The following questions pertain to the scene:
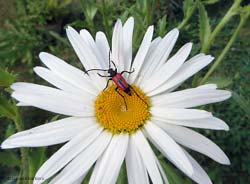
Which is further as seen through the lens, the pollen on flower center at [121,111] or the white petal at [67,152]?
the pollen on flower center at [121,111]

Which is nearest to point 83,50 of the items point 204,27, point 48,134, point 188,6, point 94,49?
point 94,49

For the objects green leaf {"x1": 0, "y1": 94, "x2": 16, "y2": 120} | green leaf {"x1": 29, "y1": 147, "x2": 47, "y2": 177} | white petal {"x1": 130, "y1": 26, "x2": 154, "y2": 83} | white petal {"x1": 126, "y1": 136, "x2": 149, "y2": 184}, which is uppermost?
green leaf {"x1": 0, "y1": 94, "x2": 16, "y2": 120}

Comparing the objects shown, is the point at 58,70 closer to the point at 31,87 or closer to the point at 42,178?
the point at 31,87

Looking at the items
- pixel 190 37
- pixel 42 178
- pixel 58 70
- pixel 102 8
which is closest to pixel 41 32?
pixel 190 37

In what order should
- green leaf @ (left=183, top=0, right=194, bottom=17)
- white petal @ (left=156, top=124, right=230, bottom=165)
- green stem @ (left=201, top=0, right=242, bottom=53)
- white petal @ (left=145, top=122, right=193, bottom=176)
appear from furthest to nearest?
1. green leaf @ (left=183, top=0, right=194, bottom=17)
2. green stem @ (left=201, top=0, right=242, bottom=53)
3. white petal @ (left=156, top=124, right=230, bottom=165)
4. white petal @ (left=145, top=122, right=193, bottom=176)

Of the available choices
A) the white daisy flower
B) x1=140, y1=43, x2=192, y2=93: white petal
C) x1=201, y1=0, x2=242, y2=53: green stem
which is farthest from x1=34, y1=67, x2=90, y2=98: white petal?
x1=201, y1=0, x2=242, y2=53: green stem

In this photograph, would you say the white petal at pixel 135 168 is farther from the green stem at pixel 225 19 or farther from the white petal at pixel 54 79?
the green stem at pixel 225 19

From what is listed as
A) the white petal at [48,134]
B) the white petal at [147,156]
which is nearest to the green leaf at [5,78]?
the white petal at [48,134]

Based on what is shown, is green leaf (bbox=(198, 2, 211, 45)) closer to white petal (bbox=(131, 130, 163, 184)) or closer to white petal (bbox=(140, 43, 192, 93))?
Result: white petal (bbox=(140, 43, 192, 93))
